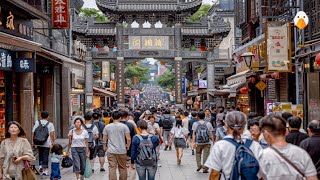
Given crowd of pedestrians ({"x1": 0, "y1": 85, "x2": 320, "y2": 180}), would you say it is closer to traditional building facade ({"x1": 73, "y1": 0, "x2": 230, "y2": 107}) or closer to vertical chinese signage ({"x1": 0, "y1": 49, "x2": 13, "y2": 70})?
vertical chinese signage ({"x1": 0, "y1": 49, "x2": 13, "y2": 70})

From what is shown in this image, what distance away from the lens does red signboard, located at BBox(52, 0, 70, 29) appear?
75.9 ft

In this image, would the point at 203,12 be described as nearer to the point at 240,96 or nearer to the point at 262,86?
the point at 240,96

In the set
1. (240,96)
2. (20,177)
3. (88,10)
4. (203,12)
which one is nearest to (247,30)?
(240,96)

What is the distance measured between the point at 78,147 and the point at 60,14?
11821mm

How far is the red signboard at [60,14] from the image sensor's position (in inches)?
910

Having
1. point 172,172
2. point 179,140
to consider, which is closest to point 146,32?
point 179,140

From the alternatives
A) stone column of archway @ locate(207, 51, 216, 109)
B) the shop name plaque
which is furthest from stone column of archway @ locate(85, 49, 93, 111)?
stone column of archway @ locate(207, 51, 216, 109)

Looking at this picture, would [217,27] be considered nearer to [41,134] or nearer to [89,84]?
[89,84]

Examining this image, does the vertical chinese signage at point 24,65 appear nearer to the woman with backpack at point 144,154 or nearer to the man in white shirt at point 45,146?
the man in white shirt at point 45,146

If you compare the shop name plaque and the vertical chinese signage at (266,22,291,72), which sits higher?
the shop name plaque

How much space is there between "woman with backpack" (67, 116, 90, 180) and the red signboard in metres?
11.4

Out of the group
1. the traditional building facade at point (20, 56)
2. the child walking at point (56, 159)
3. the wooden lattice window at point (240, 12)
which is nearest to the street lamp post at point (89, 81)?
the wooden lattice window at point (240, 12)

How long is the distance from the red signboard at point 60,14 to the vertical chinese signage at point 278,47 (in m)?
8.72

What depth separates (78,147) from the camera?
1247cm
